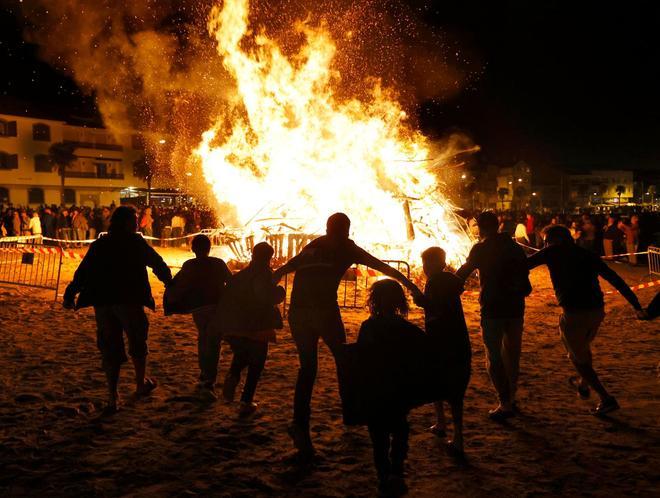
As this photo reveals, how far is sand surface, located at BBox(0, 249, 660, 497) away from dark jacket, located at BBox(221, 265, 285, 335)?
2.84ft

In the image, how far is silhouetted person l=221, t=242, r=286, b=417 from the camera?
17.3ft

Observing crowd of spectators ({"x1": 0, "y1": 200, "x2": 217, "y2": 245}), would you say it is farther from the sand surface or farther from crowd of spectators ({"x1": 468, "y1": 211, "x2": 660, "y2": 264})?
the sand surface

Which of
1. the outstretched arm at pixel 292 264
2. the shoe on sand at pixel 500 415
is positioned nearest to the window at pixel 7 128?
the outstretched arm at pixel 292 264

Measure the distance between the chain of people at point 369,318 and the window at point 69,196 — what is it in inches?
2360

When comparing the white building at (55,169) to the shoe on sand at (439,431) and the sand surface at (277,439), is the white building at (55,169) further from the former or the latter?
the shoe on sand at (439,431)

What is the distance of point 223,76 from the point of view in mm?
18266

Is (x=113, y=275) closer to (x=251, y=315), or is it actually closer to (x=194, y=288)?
(x=194, y=288)

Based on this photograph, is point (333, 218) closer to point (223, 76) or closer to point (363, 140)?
point (363, 140)

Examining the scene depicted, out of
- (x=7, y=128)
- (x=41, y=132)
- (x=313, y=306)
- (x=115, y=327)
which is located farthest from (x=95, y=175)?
(x=313, y=306)

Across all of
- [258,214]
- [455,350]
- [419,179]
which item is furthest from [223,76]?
[455,350]

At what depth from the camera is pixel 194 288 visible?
592cm

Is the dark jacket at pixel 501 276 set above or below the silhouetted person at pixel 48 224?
below

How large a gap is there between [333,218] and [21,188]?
60.4 m

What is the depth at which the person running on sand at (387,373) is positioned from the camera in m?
3.63
